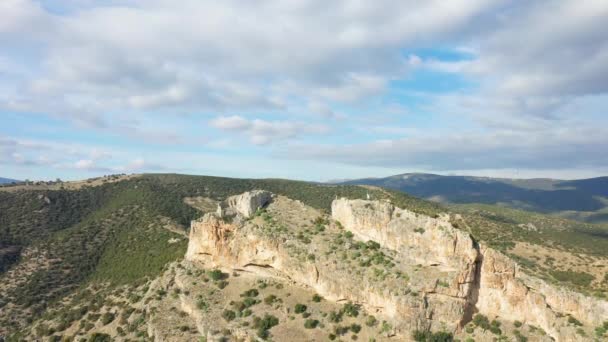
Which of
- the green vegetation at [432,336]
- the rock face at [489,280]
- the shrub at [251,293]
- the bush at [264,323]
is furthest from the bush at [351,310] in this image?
the shrub at [251,293]

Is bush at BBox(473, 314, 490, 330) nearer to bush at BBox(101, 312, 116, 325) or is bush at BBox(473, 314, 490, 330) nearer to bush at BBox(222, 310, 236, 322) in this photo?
bush at BBox(222, 310, 236, 322)

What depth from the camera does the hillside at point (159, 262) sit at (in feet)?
154

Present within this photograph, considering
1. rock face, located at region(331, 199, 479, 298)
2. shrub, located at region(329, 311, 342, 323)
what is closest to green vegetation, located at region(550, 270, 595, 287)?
rock face, located at region(331, 199, 479, 298)

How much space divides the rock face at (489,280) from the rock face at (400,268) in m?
0.10

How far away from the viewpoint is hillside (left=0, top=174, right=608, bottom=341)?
154 feet

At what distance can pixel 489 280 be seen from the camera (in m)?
43.3

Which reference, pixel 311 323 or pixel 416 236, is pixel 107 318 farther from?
pixel 416 236

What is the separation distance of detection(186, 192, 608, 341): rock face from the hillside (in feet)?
1.64

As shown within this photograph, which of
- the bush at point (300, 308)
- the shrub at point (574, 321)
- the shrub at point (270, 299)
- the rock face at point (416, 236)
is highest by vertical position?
the rock face at point (416, 236)

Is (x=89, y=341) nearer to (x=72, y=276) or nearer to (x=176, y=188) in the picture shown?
(x=72, y=276)

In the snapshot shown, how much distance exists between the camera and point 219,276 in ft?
175

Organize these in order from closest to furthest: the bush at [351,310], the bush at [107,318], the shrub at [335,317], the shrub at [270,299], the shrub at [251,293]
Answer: the shrub at [335,317]
the bush at [351,310]
the shrub at [270,299]
the shrub at [251,293]
the bush at [107,318]

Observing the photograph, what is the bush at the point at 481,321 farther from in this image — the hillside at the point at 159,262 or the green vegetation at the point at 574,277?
the green vegetation at the point at 574,277

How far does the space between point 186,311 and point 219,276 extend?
630cm
